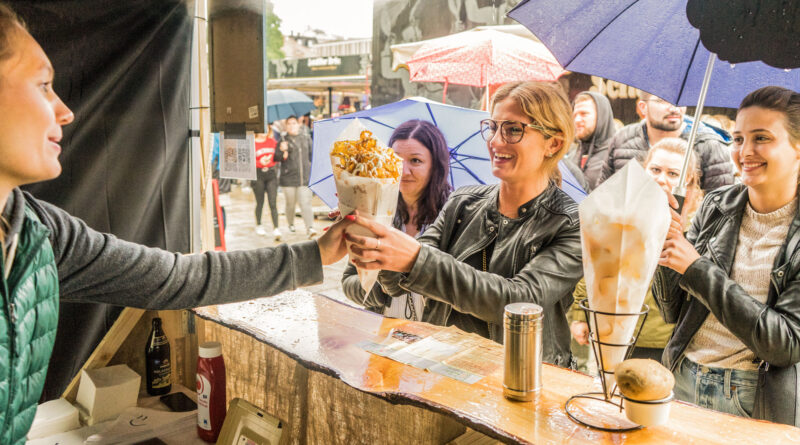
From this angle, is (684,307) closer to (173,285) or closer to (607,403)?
(607,403)

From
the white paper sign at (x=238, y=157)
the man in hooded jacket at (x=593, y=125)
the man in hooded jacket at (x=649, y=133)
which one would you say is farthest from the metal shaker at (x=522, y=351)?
the man in hooded jacket at (x=593, y=125)

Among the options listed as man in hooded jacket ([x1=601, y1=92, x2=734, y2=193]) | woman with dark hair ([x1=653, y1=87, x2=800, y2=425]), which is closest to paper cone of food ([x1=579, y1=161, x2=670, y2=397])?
woman with dark hair ([x1=653, y1=87, x2=800, y2=425])

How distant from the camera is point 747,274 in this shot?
7.12 ft

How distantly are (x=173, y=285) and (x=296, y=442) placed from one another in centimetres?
66

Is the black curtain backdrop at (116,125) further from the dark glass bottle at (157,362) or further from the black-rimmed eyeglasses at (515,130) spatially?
the black-rimmed eyeglasses at (515,130)

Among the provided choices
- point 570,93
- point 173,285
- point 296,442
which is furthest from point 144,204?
point 570,93

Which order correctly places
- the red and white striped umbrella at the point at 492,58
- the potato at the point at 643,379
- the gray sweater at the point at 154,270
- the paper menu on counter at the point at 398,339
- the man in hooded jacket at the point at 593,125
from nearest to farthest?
the potato at the point at 643,379, the gray sweater at the point at 154,270, the paper menu on counter at the point at 398,339, the man in hooded jacket at the point at 593,125, the red and white striped umbrella at the point at 492,58

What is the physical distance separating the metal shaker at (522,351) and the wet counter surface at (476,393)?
0.03 metres

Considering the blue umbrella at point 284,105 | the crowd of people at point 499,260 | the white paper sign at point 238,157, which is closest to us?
the crowd of people at point 499,260

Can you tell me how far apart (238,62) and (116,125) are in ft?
2.33

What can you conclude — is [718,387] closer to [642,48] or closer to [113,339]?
[642,48]

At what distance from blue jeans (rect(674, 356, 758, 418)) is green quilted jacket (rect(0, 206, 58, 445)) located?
224 centimetres

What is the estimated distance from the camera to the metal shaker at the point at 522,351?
1252 millimetres

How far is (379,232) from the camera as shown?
170 cm
